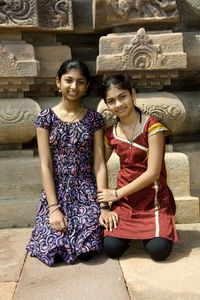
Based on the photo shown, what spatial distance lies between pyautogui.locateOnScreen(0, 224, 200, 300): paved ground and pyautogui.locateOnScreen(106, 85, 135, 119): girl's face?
1002 mm

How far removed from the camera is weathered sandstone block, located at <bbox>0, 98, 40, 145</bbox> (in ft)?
8.80

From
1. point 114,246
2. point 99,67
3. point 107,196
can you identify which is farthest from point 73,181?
point 99,67

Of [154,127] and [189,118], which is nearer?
[154,127]

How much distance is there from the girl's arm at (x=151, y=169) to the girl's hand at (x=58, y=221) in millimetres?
434

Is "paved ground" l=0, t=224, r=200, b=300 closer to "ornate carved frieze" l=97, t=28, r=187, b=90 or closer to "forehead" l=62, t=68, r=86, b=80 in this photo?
"forehead" l=62, t=68, r=86, b=80

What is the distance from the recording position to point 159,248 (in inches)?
80.7

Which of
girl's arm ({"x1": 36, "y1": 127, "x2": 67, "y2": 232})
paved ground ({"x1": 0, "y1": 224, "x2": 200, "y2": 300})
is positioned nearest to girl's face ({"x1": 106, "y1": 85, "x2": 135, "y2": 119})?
girl's arm ({"x1": 36, "y1": 127, "x2": 67, "y2": 232})

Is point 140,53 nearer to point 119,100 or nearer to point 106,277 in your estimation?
point 119,100

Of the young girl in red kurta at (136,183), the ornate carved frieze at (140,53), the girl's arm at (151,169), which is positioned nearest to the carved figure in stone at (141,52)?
the ornate carved frieze at (140,53)

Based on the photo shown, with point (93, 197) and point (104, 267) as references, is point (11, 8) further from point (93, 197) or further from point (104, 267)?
point (104, 267)

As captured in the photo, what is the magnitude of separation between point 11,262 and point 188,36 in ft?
7.59

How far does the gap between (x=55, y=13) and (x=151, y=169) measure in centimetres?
157

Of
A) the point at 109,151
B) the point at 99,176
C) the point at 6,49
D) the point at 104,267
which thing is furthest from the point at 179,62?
the point at 104,267

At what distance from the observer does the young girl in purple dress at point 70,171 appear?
7.17 ft
